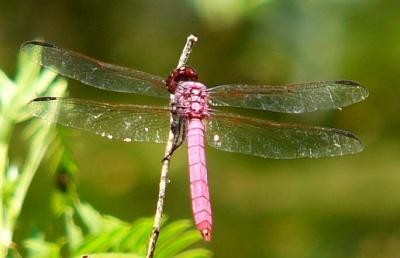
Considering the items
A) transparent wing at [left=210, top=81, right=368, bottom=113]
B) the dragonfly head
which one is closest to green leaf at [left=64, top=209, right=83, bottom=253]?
the dragonfly head

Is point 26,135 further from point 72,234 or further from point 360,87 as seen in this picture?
point 360,87

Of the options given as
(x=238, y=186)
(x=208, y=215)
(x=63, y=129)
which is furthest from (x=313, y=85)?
(x=238, y=186)

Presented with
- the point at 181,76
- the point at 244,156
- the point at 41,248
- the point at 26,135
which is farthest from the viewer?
the point at 244,156

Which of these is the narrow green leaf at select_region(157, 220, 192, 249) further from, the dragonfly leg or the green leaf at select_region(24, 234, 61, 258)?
the dragonfly leg

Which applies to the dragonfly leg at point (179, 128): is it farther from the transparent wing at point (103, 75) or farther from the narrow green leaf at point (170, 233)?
the narrow green leaf at point (170, 233)

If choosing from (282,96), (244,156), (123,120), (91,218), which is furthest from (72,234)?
(244,156)

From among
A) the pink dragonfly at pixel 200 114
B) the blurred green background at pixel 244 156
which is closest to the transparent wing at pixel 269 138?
the pink dragonfly at pixel 200 114
